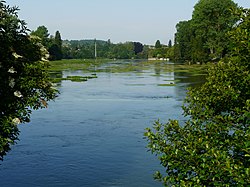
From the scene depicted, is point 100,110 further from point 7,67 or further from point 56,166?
point 7,67

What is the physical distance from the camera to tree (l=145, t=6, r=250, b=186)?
8.11m

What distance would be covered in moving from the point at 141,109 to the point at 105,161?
60.9ft

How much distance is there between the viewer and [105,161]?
23.7 metres

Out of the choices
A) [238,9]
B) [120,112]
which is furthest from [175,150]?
[120,112]

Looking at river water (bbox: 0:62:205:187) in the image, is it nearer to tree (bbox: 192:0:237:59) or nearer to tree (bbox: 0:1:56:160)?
tree (bbox: 0:1:56:160)

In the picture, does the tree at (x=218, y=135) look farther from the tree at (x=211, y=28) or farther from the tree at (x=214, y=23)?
the tree at (x=214, y=23)

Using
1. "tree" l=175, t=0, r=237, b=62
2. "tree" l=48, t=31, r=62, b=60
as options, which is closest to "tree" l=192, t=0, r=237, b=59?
"tree" l=175, t=0, r=237, b=62

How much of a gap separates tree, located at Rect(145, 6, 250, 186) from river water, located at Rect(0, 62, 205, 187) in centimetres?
1055

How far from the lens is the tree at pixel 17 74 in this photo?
12336 mm

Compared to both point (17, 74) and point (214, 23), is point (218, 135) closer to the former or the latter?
point (17, 74)

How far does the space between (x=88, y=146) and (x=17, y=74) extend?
589 inches

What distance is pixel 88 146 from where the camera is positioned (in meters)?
27.0

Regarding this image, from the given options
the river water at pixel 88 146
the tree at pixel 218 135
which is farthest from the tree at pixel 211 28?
the tree at pixel 218 135

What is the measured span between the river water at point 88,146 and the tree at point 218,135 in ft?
34.6
